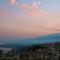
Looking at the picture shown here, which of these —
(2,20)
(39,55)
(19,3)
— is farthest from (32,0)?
(39,55)

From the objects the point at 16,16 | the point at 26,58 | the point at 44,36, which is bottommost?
the point at 26,58

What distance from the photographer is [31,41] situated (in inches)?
237

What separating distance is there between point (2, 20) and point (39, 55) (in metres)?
0.98

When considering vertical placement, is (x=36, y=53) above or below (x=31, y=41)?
below

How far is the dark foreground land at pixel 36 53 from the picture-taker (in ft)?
19.4

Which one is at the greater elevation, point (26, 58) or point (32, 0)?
point (32, 0)

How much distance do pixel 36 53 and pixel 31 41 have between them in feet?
0.83

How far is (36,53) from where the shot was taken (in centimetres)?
596

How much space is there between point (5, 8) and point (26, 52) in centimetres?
94

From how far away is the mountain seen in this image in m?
5.98

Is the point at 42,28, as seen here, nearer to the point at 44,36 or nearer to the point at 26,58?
the point at 44,36

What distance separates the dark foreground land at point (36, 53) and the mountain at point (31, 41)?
0.28ft

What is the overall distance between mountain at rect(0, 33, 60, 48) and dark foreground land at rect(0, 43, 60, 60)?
3.3 inches

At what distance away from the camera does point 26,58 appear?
591cm
